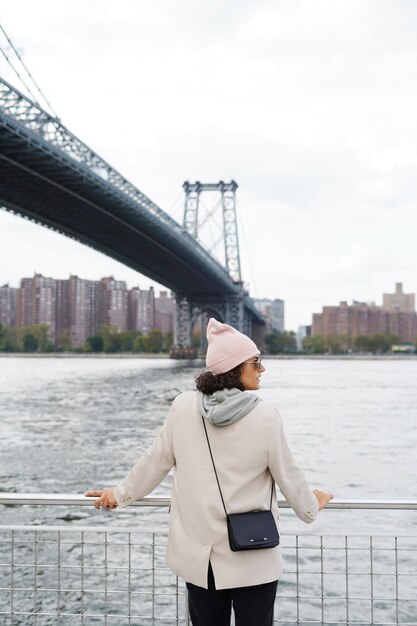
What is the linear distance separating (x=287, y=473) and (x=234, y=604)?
43 cm

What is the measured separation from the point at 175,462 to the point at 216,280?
63910 millimetres

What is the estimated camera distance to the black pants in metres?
2.33

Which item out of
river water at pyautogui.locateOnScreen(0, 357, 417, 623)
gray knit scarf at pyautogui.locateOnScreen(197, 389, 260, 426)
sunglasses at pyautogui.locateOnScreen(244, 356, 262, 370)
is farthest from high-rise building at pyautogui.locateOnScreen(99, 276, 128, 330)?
gray knit scarf at pyautogui.locateOnScreen(197, 389, 260, 426)

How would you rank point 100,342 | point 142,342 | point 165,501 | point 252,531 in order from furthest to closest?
→ point 100,342, point 142,342, point 165,501, point 252,531

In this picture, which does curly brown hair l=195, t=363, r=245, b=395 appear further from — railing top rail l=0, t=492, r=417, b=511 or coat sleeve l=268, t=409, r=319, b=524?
railing top rail l=0, t=492, r=417, b=511

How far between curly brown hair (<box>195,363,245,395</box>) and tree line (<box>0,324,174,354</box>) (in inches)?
4794

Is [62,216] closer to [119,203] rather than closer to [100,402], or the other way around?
[119,203]

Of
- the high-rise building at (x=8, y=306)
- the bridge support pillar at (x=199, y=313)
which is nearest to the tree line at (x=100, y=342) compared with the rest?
the high-rise building at (x=8, y=306)

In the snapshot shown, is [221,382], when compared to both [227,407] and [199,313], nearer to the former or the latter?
[227,407]

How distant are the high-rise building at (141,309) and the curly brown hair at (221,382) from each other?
170 meters

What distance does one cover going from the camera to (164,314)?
181875mm

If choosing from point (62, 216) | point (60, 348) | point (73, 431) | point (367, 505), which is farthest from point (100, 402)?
point (60, 348)

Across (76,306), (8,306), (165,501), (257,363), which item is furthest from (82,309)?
(257,363)

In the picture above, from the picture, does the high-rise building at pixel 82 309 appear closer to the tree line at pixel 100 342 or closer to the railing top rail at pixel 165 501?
the tree line at pixel 100 342
